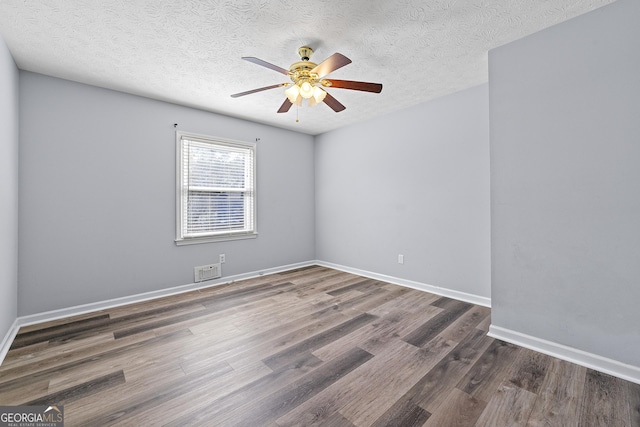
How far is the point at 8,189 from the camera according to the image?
7.35 ft

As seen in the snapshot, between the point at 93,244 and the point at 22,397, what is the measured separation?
170 centimetres

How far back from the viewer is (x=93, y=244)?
2906 mm

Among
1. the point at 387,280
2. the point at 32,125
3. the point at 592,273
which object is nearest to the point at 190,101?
the point at 32,125

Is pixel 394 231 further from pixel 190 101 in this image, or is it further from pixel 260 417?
pixel 190 101

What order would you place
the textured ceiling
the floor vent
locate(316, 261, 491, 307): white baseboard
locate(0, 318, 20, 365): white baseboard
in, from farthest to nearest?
1. the floor vent
2. locate(316, 261, 491, 307): white baseboard
3. locate(0, 318, 20, 365): white baseboard
4. the textured ceiling

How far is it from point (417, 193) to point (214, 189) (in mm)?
2947

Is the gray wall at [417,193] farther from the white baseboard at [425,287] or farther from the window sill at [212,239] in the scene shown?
the window sill at [212,239]

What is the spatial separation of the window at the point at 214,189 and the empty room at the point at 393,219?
0.04m

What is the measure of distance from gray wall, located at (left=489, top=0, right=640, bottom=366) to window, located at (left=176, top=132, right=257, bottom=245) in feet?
11.0

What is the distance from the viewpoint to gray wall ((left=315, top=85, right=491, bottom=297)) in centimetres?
307

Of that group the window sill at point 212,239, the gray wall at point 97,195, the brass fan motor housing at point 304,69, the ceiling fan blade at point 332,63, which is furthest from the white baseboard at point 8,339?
the ceiling fan blade at point 332,63

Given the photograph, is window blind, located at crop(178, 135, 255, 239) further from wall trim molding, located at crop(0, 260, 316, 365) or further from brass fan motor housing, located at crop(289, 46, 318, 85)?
brass fan motor housing, located at crop(289, 46, 318, 85)

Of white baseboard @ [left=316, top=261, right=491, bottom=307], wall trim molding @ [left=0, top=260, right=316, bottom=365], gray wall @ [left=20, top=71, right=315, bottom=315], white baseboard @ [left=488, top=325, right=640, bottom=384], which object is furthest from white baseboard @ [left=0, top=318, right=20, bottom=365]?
white baseboard @ [left=488, top=325, right=640, bottom=384]

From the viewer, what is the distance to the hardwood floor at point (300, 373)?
4.77ft
